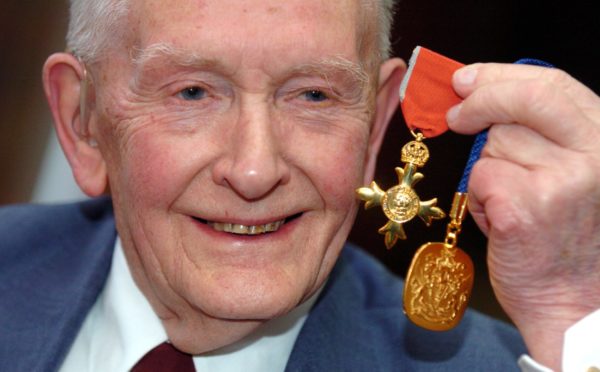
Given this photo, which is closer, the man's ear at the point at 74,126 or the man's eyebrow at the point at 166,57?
the man's eyebrow at the point at 166,57

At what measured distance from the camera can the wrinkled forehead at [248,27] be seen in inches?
95.0

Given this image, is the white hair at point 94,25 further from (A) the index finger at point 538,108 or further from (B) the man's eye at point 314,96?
(A) the index finger at point 538,108

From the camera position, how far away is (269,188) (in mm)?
2438

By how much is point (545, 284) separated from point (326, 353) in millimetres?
716

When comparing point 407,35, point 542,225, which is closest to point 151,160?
point 542,225

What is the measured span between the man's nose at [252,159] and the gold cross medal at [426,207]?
215 millimetres

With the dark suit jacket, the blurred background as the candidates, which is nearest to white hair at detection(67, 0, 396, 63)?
the dark suit jacket

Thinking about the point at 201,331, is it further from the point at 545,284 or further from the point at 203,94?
the point at 545,284

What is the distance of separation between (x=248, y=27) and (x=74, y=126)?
0.75 meters

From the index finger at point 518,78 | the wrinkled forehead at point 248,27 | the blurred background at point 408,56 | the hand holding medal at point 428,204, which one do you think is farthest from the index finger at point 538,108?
the blurred background at point 408,56

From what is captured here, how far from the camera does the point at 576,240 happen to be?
229 centimetres

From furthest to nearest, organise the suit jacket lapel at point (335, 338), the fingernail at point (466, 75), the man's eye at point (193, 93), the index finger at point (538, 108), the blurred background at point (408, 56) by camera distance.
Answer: the blurred background at point (408, 56)
the suit jacket lapel at point (335, 338)
the man's eye at point (193, 93)
the fingernail at point (466, 75)
the index finger at point (538, 108)

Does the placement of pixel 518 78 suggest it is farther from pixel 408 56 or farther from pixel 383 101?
pixel 408 56

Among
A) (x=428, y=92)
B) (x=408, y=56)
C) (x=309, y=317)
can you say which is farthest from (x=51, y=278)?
(x=408, y=56)
